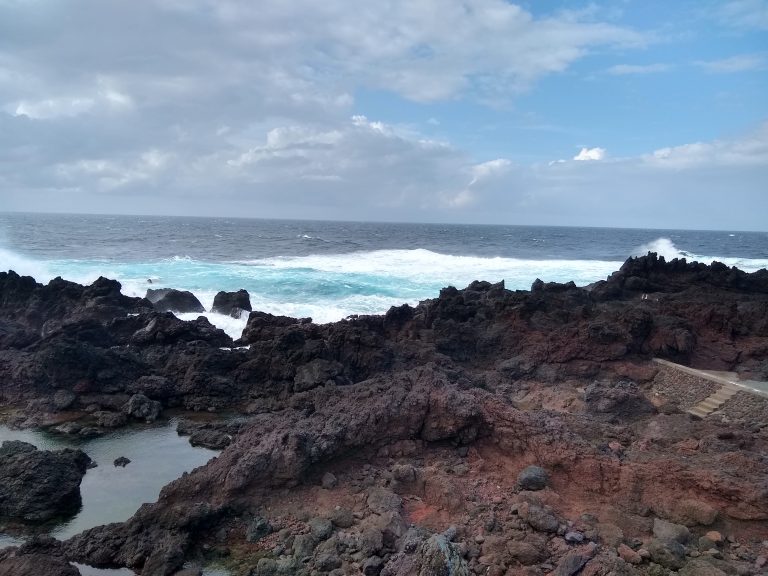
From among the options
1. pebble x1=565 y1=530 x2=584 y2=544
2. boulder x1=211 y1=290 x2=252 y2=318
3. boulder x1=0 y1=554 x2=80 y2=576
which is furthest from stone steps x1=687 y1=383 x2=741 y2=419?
boulder x1=211 y1=290 x2=252 y2=318

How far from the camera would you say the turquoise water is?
32.4 ft

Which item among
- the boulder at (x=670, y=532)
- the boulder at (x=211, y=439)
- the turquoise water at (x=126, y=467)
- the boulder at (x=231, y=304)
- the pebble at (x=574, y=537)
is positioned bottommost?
the turquoise water at (x=126, y=467)

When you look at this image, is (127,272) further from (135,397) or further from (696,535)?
(696,535)

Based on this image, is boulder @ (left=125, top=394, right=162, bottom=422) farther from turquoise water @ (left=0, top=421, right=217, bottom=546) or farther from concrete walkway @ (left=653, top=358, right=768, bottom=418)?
concrete walkway @ (left=653, top=358, right=768, bottom=418)

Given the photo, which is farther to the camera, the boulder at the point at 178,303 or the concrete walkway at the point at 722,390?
the boulder at the point at 178,303

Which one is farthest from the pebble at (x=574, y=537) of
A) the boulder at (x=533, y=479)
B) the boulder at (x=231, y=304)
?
the boulder at (x=231, y=304)

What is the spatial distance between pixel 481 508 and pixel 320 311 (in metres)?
18.7

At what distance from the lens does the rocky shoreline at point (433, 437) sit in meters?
7.84

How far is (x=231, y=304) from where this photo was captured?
25953 millimetres

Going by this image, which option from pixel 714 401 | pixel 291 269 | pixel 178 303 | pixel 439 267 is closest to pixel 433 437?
pixel 714 401

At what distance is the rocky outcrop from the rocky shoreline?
62.1 inches

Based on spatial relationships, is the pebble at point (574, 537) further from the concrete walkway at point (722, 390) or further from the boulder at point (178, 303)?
the boulder at point (178, 303)

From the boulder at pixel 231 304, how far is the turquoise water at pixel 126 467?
38.0ft

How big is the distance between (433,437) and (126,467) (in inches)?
241
